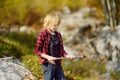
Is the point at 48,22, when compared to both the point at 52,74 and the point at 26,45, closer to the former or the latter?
the point at 52,74

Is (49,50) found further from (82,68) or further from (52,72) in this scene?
(82,68)

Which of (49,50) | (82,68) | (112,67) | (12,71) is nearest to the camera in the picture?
(49,50)

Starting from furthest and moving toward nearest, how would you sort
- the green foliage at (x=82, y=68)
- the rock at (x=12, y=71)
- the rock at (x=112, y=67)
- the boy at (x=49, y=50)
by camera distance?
1. the rock at (x=112, y=67)
2. the green foliage at (x=82, y=68)
3. the rock at (x=12, y=71)
4. the boy at (x=49, y=50)

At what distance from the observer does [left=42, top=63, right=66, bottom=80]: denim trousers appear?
766cm

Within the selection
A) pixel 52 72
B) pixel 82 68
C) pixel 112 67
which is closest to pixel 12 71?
pixel 52 72

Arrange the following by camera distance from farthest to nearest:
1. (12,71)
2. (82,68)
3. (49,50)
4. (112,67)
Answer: (112,67), (82,68), (12,71), (49,50)

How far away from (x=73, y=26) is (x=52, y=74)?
15396 mm

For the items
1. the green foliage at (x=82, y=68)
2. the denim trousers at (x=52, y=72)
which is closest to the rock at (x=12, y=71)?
the denim trousers at (x=52, y=72)

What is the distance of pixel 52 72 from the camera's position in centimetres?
770

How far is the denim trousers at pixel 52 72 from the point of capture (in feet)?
25.1

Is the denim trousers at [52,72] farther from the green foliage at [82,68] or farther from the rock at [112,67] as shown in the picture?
the rock at [112,67]

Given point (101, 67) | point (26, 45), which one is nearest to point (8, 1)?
point (26, 45)

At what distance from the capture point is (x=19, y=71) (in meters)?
8.70

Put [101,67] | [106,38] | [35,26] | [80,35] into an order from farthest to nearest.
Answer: [35,26]
[80,35]
[106,38]
[101,67]
